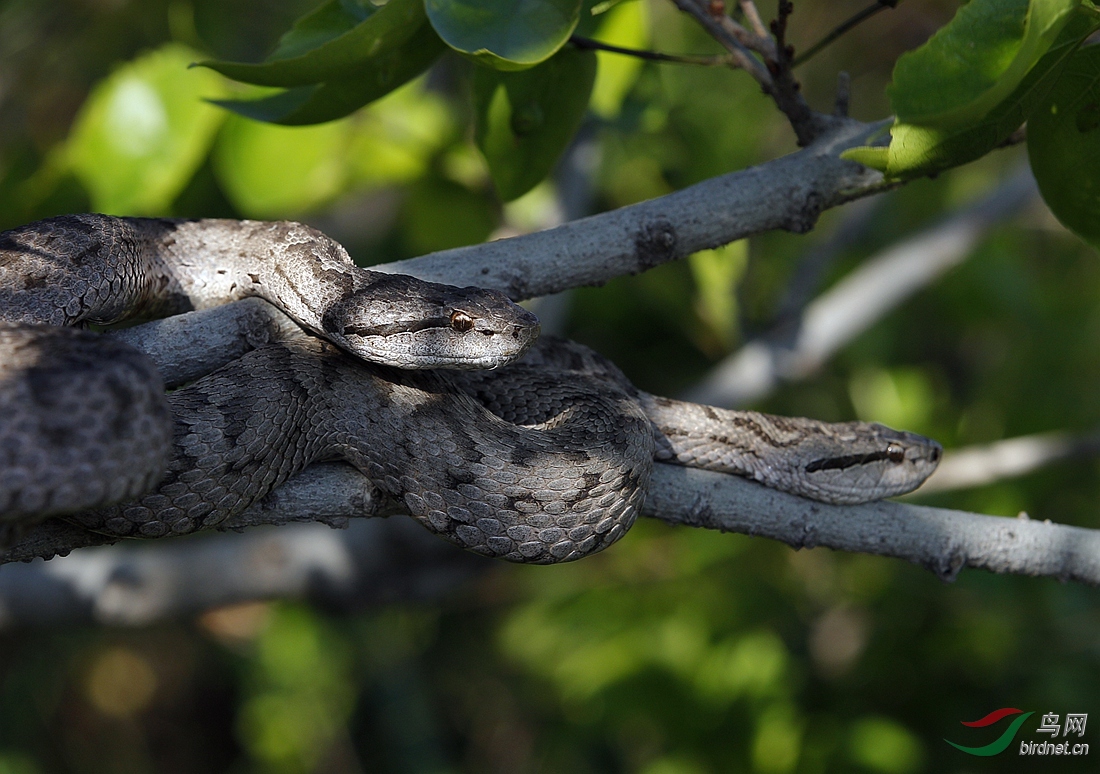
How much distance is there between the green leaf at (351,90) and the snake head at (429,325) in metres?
0.63

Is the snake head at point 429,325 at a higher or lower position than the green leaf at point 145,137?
lower

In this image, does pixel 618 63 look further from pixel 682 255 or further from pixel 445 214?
pixel 682 255

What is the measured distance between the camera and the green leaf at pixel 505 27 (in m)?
2.45

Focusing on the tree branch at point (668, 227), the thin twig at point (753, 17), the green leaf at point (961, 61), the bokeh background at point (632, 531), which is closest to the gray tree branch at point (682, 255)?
the tree branch at point (668, 227)

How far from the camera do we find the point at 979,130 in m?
2.20

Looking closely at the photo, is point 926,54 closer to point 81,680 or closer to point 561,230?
point 561,230

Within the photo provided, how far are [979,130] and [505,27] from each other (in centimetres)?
127

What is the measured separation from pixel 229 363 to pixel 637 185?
4130mm

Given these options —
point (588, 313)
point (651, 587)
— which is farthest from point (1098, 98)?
point (588, 313)

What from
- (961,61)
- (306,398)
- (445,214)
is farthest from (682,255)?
(445,214)

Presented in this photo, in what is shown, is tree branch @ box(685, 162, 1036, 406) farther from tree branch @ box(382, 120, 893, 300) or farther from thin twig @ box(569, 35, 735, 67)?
thin twig @ box(569, 35, 735, 67)

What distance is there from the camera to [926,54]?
204 cm

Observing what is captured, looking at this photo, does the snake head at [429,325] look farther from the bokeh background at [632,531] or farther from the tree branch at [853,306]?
the tree branch at [853,306]

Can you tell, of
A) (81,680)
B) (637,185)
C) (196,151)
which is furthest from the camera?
(81,680)
